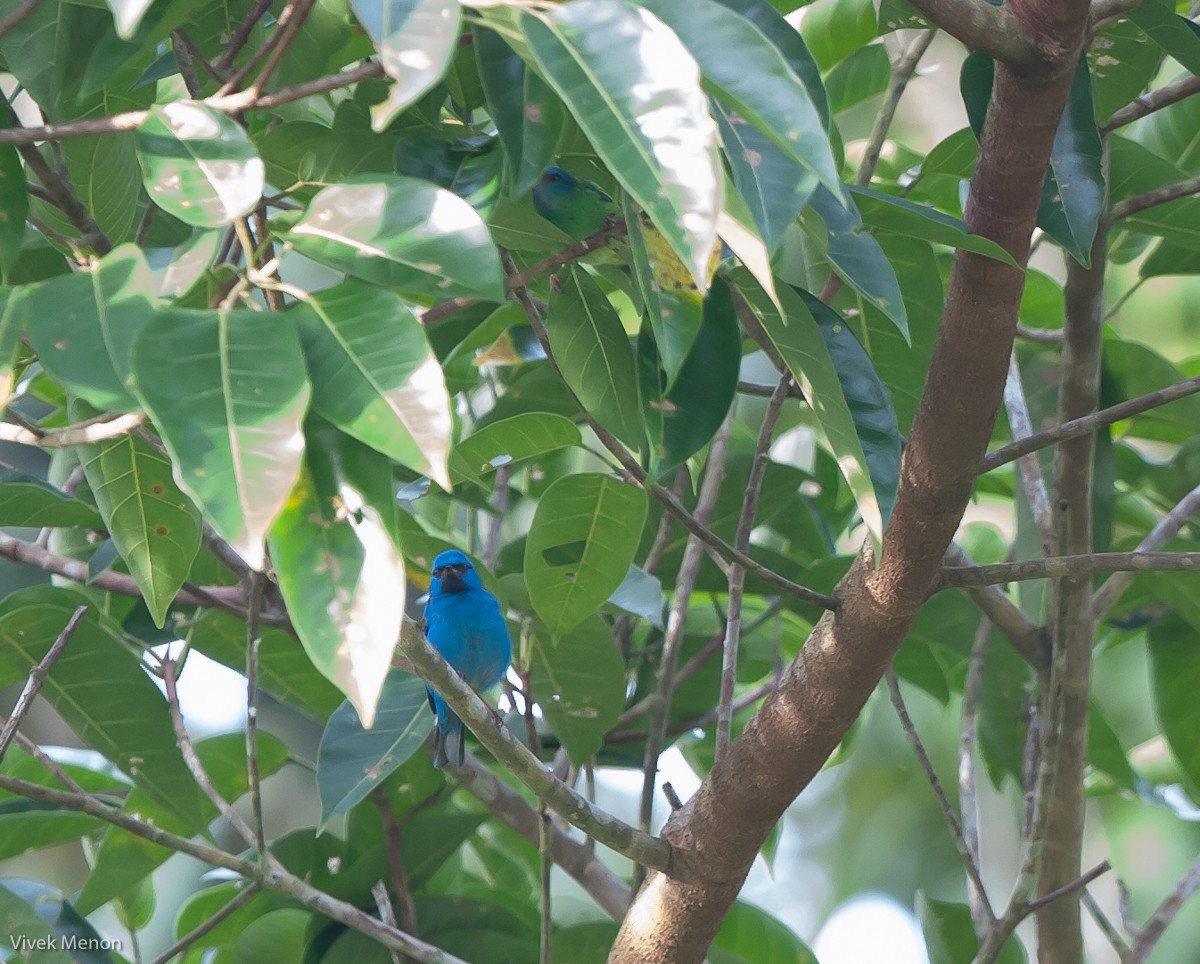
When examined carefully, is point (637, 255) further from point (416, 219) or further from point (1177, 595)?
point (1177, 595)

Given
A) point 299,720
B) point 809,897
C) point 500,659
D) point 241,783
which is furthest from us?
point 809,897

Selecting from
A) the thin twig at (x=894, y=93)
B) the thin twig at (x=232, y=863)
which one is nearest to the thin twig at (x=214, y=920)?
the thin twig at (x=232, y=863)

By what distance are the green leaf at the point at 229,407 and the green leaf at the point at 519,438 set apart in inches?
35.8

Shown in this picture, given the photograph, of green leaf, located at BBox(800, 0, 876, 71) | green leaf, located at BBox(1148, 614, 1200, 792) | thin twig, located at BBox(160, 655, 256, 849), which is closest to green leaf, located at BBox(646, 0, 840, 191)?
thin twig, located at BBox(160, 655, 256, 849)

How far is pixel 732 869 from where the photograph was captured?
1.71 meters

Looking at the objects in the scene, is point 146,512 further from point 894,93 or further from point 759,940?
point 759,940

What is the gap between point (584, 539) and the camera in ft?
5.98

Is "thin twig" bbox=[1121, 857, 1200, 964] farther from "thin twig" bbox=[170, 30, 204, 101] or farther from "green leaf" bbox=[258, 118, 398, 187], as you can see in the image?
"thin twig" bbox=[170, 30, 204, 101]

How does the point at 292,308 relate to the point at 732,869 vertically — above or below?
above

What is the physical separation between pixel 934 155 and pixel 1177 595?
38.5 inches

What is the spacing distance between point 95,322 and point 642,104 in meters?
0.42

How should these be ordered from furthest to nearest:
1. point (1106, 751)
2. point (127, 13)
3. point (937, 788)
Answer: point (1106, 751) → point (937, 788) → point (127, 13)

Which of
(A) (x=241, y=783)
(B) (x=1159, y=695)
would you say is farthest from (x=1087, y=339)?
(A) (x=241, y=783)

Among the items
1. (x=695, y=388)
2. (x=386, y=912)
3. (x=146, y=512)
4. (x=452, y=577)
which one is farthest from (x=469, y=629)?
(x=695, y=388)
